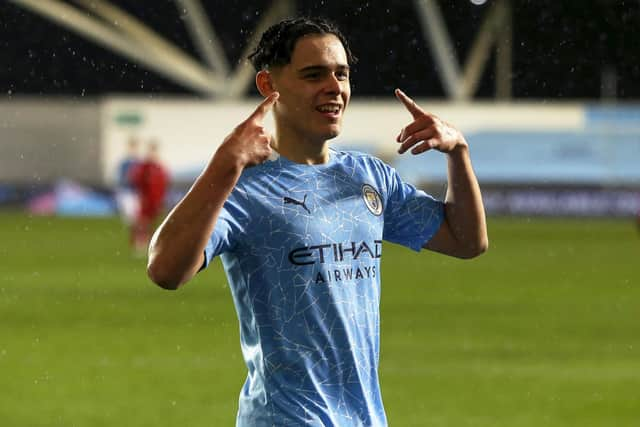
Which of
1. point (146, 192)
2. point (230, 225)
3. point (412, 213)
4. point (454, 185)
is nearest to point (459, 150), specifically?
point (454, 185)

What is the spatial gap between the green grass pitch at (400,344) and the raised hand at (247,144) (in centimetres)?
507

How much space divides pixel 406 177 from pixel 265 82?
29527 millimetres

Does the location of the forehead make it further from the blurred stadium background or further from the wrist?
the blurred stadium background

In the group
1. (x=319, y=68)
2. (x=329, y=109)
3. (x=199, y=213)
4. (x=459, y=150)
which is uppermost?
(x=319, y=68)

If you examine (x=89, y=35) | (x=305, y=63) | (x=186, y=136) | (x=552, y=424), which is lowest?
(x=552, y=424)

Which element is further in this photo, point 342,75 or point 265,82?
point 265,82

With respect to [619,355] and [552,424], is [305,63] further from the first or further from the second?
[619,355]

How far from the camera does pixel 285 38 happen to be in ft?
12.0

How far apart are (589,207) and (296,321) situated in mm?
31858

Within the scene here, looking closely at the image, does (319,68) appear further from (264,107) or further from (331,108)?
(264,107)

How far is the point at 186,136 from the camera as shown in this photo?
3409cm

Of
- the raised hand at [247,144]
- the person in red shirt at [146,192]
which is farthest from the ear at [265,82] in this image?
the person in red shirt at [146,192]

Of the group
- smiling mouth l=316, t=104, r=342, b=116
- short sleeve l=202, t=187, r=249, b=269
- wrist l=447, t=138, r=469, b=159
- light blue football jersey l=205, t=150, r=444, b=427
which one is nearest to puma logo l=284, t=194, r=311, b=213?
light blue football jersey l=205, t=150, r=444, b=427

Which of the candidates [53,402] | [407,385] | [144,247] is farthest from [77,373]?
[144,247]
